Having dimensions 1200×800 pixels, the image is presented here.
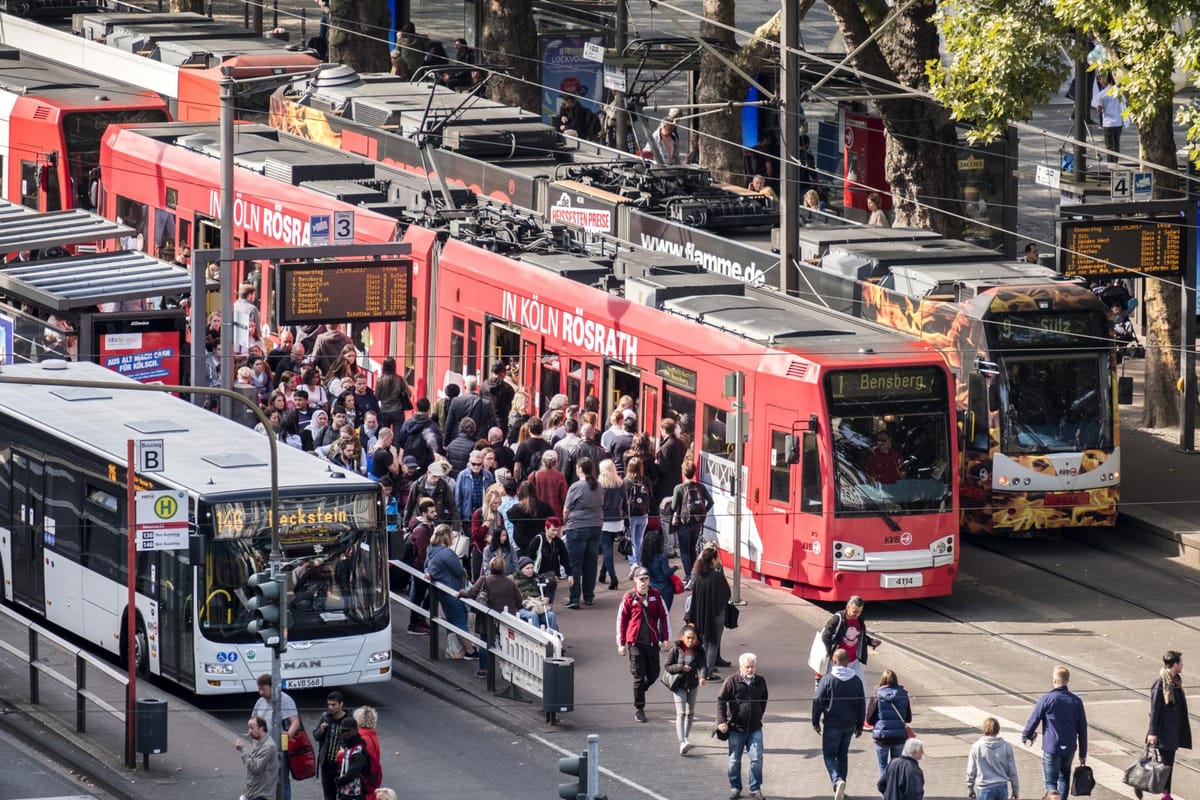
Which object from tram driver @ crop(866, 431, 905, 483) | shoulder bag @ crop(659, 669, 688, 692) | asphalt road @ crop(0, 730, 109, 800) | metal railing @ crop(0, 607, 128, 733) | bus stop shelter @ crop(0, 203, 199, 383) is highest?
bus stop shelter @ crop(0, 203, 199, 383)

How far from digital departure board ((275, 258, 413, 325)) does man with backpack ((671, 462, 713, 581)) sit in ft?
15.3

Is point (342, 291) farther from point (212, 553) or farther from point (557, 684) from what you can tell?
point (557, 684)

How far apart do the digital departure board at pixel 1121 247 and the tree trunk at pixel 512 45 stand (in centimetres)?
1630

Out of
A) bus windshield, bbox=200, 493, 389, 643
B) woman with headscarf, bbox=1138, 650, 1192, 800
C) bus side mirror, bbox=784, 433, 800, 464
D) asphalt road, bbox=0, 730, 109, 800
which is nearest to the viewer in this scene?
asphalt road, bbox=0, 730, 109, 800

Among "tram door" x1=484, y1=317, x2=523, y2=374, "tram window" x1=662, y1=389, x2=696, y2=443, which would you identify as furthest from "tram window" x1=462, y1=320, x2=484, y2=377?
"tram window" x1=662, y1=389, x2=696, y2=443

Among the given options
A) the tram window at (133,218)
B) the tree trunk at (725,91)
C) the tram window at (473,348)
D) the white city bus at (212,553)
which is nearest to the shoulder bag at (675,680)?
the white city bus at (212,553)

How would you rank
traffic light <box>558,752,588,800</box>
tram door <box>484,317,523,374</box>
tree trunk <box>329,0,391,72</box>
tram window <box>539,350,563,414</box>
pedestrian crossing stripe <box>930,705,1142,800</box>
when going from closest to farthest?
traffic light <box>558,752,588,800</box> → pedestrian crossing stripe <box>930,705,1142,800</box> → tram window <box>539,350,563,414</box> → tram door <box>484,317,523,374</box> → tree trunk <box>329,0,391,72</box>

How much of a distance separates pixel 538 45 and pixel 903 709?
28269mm

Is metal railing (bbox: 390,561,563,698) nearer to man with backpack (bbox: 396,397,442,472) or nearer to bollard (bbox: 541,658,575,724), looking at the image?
bollard (bbox: 541,658,575,724)

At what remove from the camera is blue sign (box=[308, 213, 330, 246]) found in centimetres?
2853

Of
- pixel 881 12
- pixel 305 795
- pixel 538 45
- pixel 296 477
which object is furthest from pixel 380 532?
pixel 538 45

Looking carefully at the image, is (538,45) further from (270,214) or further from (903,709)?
(903,709)

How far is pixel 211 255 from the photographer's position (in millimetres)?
25797

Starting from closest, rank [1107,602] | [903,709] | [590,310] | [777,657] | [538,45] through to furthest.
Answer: [903,709] → [777,657] → [1107,602] → [590,310] → [538,45]
